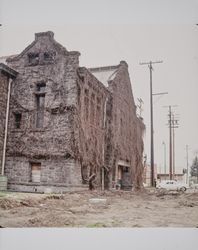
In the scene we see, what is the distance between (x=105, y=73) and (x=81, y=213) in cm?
577

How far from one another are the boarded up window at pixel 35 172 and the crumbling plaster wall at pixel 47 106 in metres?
0.18

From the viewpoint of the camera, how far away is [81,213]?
20.1 ft

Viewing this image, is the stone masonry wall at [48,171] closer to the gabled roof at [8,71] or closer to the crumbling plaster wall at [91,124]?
the crumbling plaster wall at [91,124]

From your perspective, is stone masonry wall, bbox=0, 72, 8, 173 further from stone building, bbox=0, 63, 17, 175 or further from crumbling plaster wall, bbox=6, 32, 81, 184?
crumbling plaster wall, bbox=6, 32, 81, 184

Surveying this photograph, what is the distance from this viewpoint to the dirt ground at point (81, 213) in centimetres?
Answer: 565

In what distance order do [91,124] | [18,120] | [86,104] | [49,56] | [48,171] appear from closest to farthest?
[48,171] < [18,120] < [49,56] < [86,104] < [91,124]

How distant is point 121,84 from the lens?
11.9 meters

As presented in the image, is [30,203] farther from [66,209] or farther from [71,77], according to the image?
[71,77]

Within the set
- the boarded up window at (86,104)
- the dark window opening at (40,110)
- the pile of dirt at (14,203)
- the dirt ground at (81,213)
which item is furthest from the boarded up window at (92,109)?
the pile of dirt at (14,203)

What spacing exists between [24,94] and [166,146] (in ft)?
14.0

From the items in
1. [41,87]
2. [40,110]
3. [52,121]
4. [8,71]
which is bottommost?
[52,121]

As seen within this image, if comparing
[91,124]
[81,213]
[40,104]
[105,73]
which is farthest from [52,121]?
[81,213]

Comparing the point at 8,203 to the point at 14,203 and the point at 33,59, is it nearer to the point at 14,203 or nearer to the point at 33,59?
the point at 14,203

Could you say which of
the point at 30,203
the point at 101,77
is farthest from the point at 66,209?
the point at 101,77
